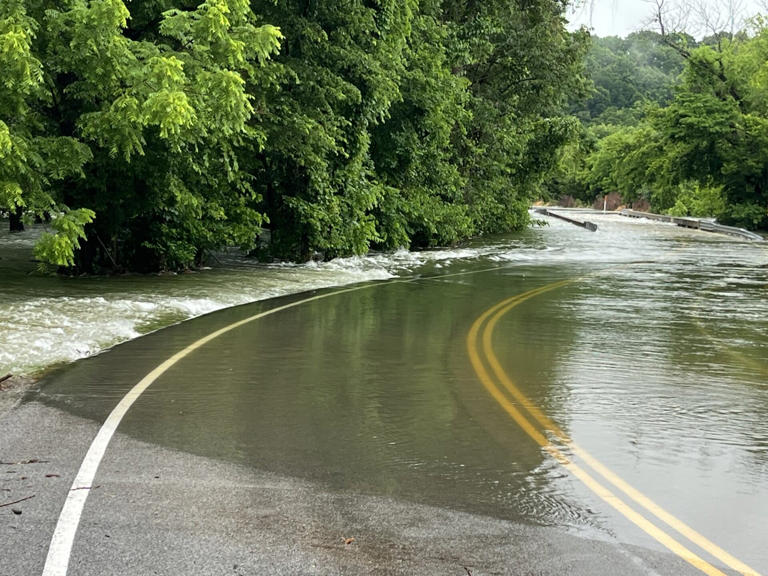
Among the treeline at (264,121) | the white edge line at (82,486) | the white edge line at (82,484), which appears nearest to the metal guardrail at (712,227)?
the treeline at (264,121)

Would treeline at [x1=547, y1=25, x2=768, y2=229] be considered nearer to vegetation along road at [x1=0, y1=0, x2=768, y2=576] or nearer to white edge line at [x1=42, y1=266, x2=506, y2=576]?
vegetation along road at [x1=0, y1=0, x2=768, y2=576]

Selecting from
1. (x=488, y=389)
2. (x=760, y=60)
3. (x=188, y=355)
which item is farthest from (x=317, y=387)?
(x=760, y=60)

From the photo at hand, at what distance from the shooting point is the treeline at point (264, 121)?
58.7 ft

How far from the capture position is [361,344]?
14.0 m

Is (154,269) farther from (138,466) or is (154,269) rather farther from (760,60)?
(760,60)

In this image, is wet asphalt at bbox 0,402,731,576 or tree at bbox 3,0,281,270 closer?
wet asphalt at bbox 0,402,731,576

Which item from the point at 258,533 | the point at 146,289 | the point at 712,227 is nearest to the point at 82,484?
the point at 258,533

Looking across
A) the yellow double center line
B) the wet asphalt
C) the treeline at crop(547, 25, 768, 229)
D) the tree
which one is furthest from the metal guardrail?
the wet asphalt

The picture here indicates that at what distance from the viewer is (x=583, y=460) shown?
764 cm

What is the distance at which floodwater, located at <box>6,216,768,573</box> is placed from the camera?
687cm

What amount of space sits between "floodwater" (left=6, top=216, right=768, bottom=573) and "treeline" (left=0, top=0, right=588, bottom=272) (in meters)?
2.23

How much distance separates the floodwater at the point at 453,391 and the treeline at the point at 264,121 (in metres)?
2.23

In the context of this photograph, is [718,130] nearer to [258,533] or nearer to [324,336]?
[324,336]

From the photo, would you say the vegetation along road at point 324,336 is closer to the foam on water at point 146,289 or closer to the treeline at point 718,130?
the foam on water at point 146,289
